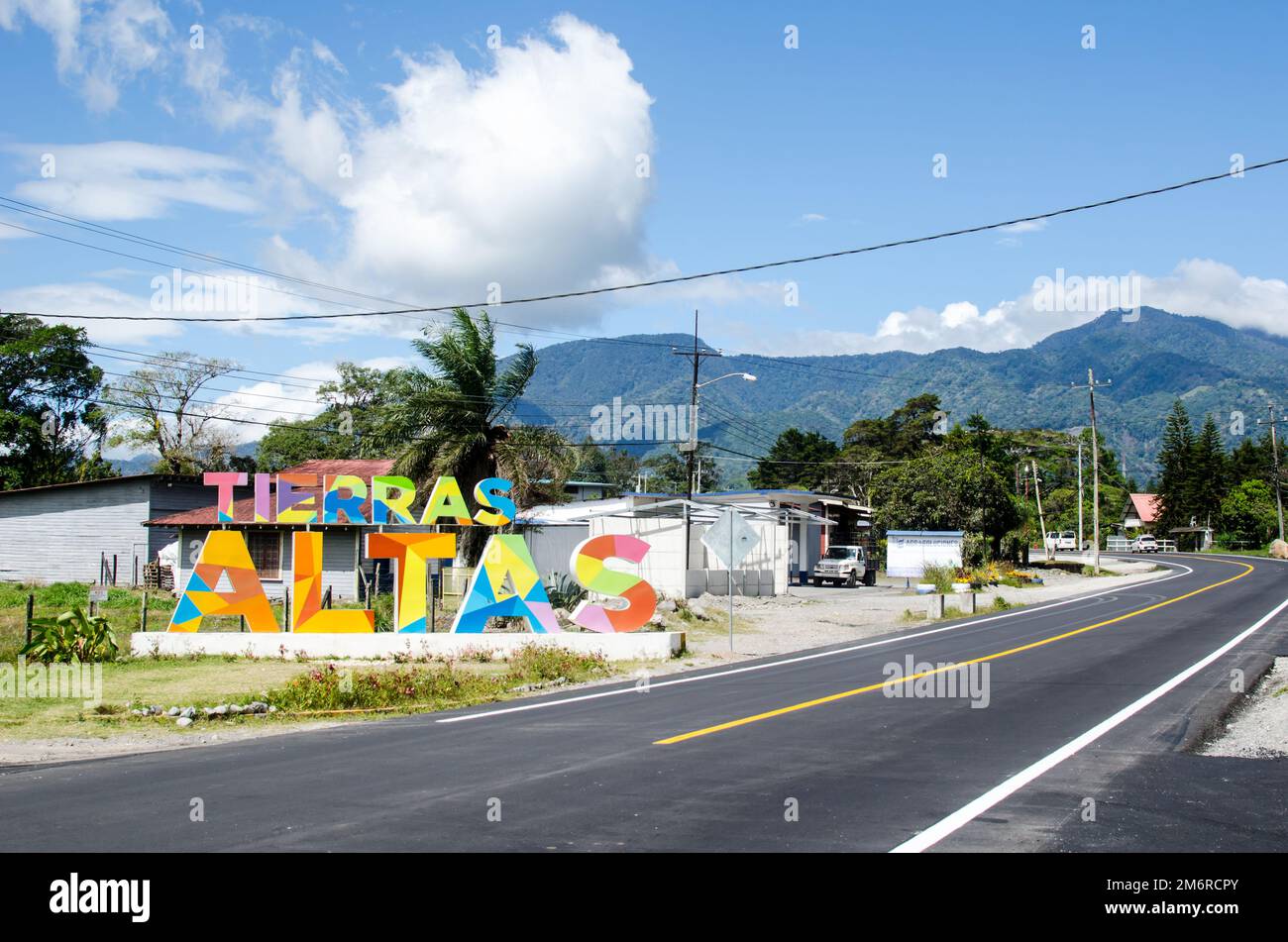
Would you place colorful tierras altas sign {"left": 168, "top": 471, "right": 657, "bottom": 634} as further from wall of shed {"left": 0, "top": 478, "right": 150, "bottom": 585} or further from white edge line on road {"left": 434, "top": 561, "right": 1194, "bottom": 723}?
wall of shed {"left": 0, "top": 478, "right": 150, "bottom": 585}

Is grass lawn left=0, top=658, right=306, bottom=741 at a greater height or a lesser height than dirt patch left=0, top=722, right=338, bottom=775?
lesser

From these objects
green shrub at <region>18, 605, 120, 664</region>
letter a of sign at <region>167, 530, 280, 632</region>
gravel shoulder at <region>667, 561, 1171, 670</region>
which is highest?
letter a of sign at <region>167, 530, 280, 632</region>

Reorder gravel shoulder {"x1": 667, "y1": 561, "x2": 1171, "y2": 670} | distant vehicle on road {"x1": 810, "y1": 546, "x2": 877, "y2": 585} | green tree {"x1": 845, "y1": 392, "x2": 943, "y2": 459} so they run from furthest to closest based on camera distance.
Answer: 1. green tree {"x1": 845, "y1": 392, "x2": 943, "y2": 459}
2. distant vehicle on road {"x1": 810, "y1": 546, "x2": 877, "y2": 585}
3. gravel shoulder {"x1": 667, "y1": 561, "x2": 1171, "y2": 670}

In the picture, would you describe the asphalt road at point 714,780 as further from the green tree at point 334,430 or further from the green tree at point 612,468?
the green tree at point 612,468

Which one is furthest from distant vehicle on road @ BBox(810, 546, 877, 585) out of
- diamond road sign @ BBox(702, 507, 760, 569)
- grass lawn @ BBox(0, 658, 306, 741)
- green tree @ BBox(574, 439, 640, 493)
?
green tree @ BBox(574, 439, 640, 493)

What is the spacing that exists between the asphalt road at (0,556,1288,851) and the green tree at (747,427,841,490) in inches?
3395

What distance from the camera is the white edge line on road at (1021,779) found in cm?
776

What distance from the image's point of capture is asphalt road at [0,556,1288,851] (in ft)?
26.1

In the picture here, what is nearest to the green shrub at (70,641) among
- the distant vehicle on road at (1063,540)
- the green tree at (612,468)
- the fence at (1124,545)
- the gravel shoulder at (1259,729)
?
the gravel shoulder at (1259,729)

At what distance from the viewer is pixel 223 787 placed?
9.95 m

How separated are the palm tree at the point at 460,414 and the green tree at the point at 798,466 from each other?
69922 mm
